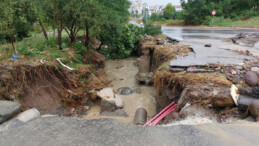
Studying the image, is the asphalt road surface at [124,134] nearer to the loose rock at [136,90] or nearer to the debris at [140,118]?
the debris at [140,118]

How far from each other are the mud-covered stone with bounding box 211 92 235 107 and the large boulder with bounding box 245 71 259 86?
0.69 metres

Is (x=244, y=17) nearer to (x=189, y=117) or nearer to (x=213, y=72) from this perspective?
(x=213, y=72)

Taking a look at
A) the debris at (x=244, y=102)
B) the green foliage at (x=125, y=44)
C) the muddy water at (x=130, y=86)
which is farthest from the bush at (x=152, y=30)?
the debris at (x=244, y=102)

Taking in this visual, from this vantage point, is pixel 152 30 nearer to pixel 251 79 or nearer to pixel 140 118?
pixel 140 118

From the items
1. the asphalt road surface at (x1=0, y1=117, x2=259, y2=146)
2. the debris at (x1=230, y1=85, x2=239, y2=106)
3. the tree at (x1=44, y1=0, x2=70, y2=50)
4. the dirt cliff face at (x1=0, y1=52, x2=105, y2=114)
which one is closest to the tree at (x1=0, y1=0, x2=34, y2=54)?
the tree at (x1=44, y1=0, x2=70, y2=50)

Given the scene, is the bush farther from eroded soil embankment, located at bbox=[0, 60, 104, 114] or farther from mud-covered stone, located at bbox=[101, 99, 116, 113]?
mud-covered stone, located at bbox=[101, 99, 116, 113]

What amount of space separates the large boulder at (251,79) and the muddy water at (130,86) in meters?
3.45

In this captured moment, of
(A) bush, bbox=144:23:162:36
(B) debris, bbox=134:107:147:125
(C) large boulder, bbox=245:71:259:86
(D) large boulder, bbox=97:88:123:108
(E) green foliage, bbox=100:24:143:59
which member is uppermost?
(A) bush, bbox=144:23:162:36

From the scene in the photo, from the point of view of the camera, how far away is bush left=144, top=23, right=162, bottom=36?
13.5 metres

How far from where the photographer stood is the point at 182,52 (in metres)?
5.73

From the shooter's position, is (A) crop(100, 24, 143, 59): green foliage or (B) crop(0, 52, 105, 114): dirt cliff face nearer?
(B) crop(0, 52, 105, 114): dirt cliff face

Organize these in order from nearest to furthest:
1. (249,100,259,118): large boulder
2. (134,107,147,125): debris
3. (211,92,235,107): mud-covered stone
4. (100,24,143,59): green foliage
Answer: (249,100,259,118): large boulder < (211,92,235,107): mud-covered stone < (134,107,147,125): debris < (100,24,143,59): green foliage

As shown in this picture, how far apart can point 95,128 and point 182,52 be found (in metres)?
4.41

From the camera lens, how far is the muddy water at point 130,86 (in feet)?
20.1
